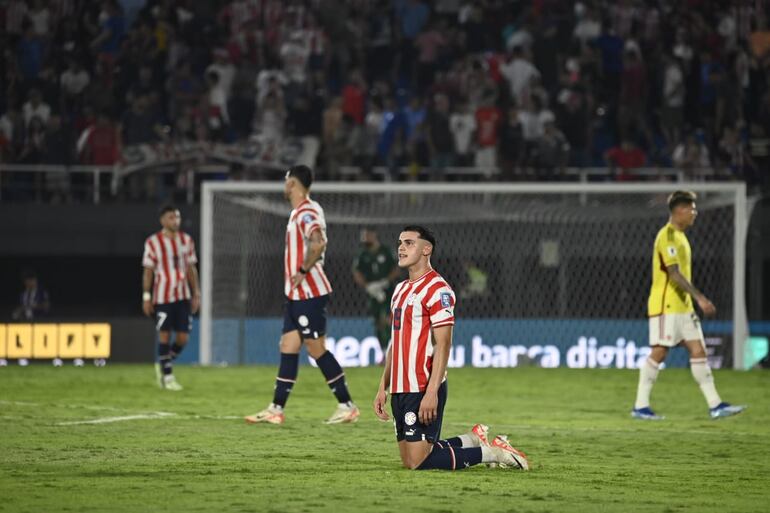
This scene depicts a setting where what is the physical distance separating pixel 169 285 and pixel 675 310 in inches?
242

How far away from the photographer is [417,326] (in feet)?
27.8

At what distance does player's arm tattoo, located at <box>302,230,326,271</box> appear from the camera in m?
11.6

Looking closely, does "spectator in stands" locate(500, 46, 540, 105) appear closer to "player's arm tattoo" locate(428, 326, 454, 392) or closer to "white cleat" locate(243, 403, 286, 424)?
"white cleat" locate(243, 403, 286, 424)

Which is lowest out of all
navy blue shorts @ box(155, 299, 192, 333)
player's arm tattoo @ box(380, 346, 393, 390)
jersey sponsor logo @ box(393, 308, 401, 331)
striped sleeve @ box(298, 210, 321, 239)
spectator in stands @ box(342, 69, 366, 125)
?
navy blue shorts @ box(155, 299, 192, 333)

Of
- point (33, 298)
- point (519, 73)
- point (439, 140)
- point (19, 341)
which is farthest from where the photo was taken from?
point (519, 73)

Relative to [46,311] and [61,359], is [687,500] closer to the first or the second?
[61,359]

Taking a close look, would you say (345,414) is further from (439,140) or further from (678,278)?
(439,140)

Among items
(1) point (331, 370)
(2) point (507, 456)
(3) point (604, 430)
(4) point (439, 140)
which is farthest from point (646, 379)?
(4) point (439, 140)

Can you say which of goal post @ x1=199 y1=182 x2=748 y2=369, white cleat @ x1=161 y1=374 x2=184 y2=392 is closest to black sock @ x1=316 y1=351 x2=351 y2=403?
white cleat @ x1=161 y1=374 x2=184 y2=392

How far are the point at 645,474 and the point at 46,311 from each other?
1613cm

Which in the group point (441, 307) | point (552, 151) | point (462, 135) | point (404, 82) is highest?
point (404, 82)

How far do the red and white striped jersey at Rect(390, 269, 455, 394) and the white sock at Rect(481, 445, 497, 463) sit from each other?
55 cm

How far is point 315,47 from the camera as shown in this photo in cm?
2498

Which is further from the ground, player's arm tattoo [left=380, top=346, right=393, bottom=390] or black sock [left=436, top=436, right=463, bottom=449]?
player's arm tattoo [left=380, top=346, right=393, bottom=390]
